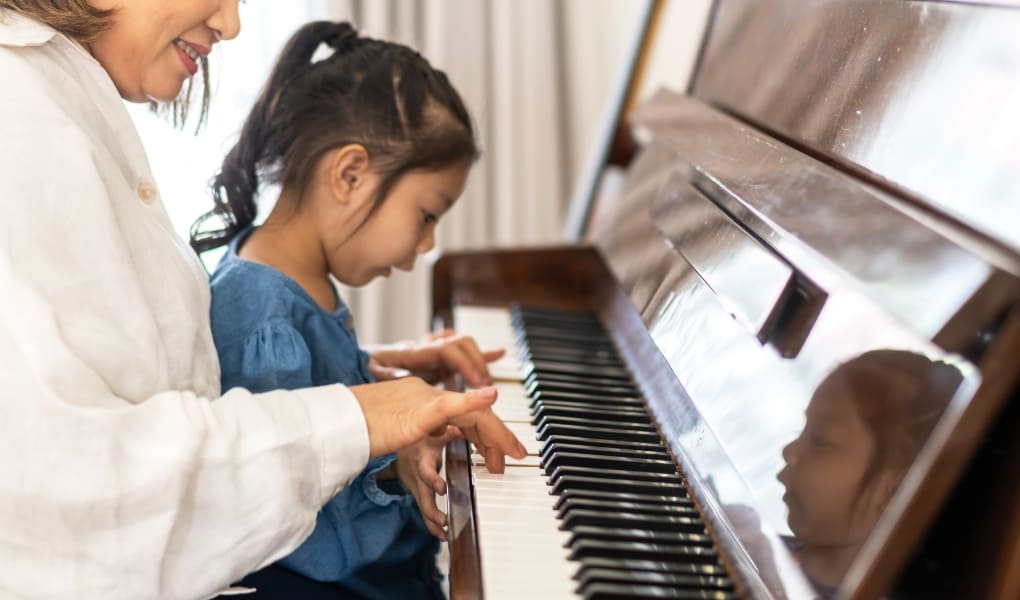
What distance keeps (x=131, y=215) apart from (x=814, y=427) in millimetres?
671

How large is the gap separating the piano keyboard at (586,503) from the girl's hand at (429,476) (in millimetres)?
77

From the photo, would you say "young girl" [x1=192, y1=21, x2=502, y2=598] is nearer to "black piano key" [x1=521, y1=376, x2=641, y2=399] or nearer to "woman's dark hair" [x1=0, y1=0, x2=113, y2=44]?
"black piano key" [x1=521, y1=376, x2=641, y2=399]

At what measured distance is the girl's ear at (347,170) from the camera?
142 centimetres

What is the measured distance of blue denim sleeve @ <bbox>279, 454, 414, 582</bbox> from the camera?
1196mm

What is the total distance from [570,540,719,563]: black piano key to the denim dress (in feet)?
1.34

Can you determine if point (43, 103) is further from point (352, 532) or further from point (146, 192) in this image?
point (352, 532)

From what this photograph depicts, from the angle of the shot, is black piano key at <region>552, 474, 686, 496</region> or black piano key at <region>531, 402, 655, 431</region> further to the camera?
black piano key at <region>531, 402, 655, 431</region>

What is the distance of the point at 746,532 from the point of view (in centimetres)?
88

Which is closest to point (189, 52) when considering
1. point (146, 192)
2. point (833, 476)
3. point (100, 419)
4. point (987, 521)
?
point (146, 192)

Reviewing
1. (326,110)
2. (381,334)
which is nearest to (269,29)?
(381,334)

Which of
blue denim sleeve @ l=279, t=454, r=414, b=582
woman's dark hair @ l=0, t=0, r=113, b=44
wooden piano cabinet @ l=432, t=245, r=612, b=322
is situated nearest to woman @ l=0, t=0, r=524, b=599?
woman's dark hair @ l=0, t=0, r=113, b=44

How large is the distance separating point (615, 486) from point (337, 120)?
708mm

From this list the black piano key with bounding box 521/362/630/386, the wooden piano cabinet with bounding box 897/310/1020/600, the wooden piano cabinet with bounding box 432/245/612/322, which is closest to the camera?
the wooden piano cabinet with bounding box 897/310/1020/600

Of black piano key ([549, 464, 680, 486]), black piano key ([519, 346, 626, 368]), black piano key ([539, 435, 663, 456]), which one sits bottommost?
black piano key ([519, 346, 626, 368])
